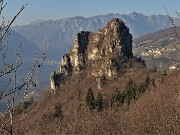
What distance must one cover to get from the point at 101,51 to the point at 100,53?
72 cm

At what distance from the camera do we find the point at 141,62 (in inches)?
5103

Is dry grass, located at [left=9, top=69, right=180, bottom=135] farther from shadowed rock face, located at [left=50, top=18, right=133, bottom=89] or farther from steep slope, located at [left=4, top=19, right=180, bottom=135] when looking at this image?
shadowed rock face, located at [left=50, top=18, right=133, bottom=89]

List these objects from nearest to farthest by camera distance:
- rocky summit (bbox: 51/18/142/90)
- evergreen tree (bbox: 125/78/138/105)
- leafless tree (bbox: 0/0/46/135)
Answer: leafless tree (bbox: 0/0/46/135), evergreen tree (bbox: 125/78/138/105), rocky summit (bbox: 51/18/142/90)

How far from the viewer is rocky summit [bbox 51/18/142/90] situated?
130375 mm

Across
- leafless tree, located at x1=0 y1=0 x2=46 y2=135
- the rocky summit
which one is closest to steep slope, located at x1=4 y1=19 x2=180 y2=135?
the rocky summit

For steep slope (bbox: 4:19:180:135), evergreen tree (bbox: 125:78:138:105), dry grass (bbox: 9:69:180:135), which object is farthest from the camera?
steep slope (bbox: 4:19:180:135)

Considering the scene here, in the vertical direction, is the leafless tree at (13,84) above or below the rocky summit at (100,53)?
below

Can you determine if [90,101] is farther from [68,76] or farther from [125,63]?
[68,76]

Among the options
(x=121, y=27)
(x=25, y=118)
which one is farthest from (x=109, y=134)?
(x=121, y=27)

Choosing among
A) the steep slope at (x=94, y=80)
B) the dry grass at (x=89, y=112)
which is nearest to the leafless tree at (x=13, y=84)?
the dry grass at (x=89, y=112)

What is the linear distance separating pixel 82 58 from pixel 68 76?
763 cm

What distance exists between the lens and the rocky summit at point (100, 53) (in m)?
Answer: 130

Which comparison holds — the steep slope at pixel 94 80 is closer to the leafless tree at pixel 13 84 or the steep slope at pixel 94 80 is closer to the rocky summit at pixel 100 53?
the rocky summit at pixel 100 53

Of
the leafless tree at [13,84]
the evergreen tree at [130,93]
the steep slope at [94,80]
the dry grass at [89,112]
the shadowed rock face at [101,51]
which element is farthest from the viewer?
the shadowed rock face at [101,51]
